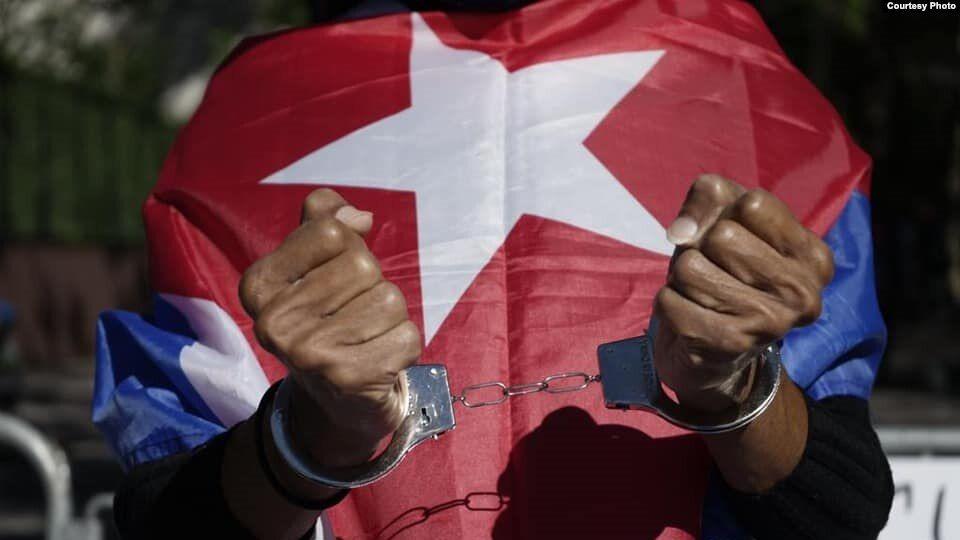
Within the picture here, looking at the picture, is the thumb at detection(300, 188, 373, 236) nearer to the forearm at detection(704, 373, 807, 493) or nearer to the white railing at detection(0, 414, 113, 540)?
the forearm at detection(704, 373, 807, 493)

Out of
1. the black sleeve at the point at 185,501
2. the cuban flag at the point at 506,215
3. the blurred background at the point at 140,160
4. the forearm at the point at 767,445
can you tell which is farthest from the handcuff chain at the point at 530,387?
the blurred background at the point at 140,160

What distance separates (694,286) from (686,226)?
3.0 inches

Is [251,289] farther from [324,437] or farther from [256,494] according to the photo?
[256,494]

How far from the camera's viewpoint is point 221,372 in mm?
2209

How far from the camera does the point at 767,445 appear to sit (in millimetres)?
1865

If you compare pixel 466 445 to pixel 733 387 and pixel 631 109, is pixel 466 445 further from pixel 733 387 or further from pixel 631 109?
pixel 631 109

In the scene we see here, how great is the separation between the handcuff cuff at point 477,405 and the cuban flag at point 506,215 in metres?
0.18

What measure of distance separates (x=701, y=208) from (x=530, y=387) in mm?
539

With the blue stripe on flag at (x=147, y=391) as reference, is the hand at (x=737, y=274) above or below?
above

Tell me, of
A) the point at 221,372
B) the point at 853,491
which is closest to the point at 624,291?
A: the point at 853,491

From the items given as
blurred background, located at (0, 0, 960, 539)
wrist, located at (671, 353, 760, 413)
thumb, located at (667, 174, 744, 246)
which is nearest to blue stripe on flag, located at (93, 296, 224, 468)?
wrist, located at (671, 353, 760, 413)

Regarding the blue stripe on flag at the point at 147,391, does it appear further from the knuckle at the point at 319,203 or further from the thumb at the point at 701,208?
the thumb at the point at 701,208

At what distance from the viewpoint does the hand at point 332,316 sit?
63.7 inches

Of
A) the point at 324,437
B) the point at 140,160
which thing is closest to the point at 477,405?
the point at 324,437
